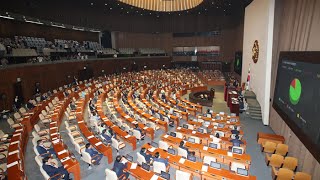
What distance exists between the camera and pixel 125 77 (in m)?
32.3

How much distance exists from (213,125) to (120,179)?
7.77m

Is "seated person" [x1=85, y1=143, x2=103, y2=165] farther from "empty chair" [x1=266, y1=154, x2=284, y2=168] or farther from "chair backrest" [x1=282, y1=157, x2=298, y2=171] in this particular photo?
"chair backrest" [x1=282, y1=157, x2=298, y2=171]

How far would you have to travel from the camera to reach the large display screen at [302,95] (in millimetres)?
7645

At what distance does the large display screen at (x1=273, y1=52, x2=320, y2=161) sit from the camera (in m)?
7.64

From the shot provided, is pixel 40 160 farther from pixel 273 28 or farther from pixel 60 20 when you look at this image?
pixel 60 20

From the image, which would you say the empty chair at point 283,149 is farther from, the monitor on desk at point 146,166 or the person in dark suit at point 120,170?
the person in dark suit at point 120,170

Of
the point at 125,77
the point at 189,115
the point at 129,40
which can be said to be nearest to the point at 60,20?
the point at 125,77

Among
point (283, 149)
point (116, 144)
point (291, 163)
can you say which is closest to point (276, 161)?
point (291, 163)

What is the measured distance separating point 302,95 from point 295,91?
3.00ft

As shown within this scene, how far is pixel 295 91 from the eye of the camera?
9.71 meters

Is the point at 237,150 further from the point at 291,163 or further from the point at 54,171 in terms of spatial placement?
the point at 54,171

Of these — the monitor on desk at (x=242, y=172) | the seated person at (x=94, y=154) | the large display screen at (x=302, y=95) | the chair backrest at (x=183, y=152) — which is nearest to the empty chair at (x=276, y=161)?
the large display screen at (x=302, y=95)

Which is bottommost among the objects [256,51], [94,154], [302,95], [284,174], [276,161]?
[276,161]

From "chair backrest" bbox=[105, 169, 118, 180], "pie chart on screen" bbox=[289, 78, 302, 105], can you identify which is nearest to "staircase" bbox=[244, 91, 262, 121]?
"pie chart on screen" bbox=[289, 78, 302, 105]
